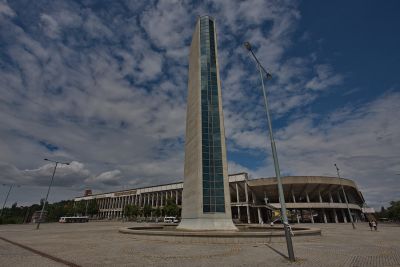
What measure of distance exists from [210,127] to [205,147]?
3109 millimetres

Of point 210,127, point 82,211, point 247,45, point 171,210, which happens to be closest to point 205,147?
point 210,127

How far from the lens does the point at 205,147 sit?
29.1 m

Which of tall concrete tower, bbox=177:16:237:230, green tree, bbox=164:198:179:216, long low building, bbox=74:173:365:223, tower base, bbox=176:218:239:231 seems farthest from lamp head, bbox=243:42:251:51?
green tree, bbox=164:198:179:216

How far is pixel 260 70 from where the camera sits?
14242 millimetres

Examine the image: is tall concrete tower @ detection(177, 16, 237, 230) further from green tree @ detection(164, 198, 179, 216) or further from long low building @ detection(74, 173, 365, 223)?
green tree @ detection(164, 198, 179, 216)

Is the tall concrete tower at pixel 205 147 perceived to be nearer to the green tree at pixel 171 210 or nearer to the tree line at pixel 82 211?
the green tree at pixel 171 210

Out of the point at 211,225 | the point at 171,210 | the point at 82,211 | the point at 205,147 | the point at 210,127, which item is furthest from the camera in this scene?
the point at 82,211

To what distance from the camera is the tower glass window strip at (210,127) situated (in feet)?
87.6

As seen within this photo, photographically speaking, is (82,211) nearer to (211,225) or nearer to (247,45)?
(211,225)

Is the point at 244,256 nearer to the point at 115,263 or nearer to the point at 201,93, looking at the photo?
the point at 115,263

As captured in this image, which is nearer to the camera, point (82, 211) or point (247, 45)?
point (247, 45)

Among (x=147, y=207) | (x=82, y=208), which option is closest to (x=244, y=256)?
(x=147, y=207)

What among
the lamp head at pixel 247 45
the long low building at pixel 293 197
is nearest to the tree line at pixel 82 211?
the long low building at pixel 293 197

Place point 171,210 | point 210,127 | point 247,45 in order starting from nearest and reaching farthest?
point 247,45
point 210,127
point 171,210
